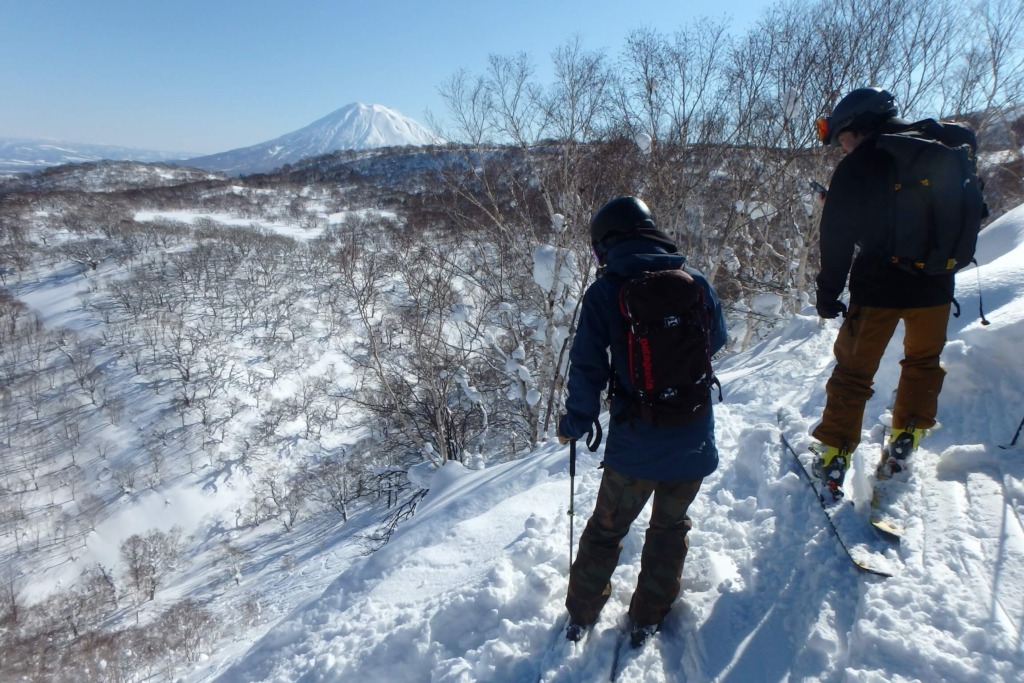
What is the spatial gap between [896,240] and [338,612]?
3.57 m

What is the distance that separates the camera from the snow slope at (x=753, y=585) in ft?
6.61

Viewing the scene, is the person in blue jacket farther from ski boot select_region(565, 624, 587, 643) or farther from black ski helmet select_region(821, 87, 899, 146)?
black ski helmet select_region(821, 87, 899, 146)

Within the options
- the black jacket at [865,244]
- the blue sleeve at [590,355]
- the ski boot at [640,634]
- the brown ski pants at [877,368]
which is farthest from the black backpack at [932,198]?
the ski boot at [640,634]

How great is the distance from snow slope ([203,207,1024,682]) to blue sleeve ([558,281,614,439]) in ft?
3.83

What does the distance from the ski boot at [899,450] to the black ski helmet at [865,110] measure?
1603 mm

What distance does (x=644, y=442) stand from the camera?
1985 mm

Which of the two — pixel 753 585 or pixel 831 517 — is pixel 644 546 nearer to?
pixel 753 585

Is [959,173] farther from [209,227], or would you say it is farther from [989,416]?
[209,227]

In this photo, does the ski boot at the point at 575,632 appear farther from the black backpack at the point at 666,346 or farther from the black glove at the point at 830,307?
the black glove at the point at 830,307

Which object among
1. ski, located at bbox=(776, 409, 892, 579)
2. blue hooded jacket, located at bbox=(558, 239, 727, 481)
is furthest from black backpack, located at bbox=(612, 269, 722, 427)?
ski, located at bbox=(776, 409, 892, 579)

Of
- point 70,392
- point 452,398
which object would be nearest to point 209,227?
point 70,392

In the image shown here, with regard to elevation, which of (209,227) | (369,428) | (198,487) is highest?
(209,227)

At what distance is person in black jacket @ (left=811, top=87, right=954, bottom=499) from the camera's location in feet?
7.60

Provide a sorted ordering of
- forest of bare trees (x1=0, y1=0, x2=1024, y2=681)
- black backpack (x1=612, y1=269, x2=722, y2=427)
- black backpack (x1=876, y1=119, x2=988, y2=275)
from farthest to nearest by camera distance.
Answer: forest of bare trees (x1=0, y1=0, x2=1024, y2=681) → black backpack (x1=876, y1=119, x2=988, y2=275) → black backpack (x1=612, y1=269, x2=722, y2=427)
